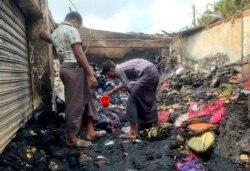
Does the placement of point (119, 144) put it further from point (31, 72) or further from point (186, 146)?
point (31, 72)

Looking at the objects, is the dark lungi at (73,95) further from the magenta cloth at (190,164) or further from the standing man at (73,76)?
the magenta cloth at (190,164)

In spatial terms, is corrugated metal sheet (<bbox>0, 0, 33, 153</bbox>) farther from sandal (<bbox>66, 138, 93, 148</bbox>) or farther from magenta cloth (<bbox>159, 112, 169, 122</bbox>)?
magenta cloth (<bbox>159, 112, 169, 122</bbox>)

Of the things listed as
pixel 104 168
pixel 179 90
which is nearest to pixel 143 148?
pixel 104 168

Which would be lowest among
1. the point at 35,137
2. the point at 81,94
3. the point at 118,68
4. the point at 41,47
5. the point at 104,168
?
the point at 104,168

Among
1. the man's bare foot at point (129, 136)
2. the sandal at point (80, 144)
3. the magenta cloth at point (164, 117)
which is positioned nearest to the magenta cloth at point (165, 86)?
the magenta cloth at point (164, 117)

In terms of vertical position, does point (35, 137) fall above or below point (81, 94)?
below

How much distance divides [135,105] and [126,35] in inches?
272

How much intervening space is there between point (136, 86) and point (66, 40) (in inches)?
48.9

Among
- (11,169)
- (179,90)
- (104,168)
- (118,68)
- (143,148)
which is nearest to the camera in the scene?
(11,169)

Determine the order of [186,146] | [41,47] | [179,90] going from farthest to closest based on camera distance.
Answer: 1. [179,90]
2. [41,47]
3. [186,146]

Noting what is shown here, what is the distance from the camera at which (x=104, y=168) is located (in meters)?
3.60

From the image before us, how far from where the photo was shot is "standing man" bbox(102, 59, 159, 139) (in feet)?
15.8

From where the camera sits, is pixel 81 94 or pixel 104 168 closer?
pixel 104 168

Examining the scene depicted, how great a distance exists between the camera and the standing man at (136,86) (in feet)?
15.8
